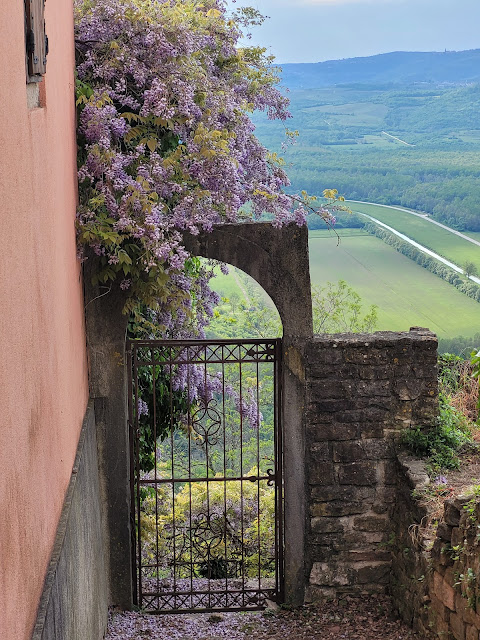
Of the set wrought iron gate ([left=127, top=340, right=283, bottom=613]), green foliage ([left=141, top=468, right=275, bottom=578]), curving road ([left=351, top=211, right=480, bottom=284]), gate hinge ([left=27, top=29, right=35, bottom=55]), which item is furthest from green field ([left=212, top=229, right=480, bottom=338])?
gate hinge ([left=27, top=29, right=35, bottom=55])

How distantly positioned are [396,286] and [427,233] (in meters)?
1.53

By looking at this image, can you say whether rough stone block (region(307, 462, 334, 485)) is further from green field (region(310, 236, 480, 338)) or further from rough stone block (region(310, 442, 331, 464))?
green field (region(310, 236, 480, 338))

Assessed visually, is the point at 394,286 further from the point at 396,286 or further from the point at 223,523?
the point at 223,523

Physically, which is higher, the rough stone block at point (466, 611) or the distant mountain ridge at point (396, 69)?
the distant mountain ridge at point (396, 69)

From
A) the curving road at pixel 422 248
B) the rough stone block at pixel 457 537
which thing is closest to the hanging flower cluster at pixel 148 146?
the rough stone block at pixel 457 537

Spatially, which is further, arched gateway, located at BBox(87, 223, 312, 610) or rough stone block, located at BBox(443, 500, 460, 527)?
arched gateway, located at BBox(87, 223, 312, 610)

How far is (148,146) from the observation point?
562 centimetres

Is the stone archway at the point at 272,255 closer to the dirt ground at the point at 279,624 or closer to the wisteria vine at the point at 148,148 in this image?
the wisteria vine at the point at 148,148

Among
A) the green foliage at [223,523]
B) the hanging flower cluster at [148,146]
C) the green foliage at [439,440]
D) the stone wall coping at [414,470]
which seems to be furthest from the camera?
the green foliage at [223,523]

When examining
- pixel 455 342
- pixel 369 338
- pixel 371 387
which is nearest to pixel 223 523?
pixel 371 387

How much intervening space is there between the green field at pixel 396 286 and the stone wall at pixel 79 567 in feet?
33.1

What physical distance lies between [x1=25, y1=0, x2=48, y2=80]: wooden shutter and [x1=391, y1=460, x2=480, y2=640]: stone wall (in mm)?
3064

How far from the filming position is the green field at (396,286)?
1559 centimetres

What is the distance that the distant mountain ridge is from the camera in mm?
21105
